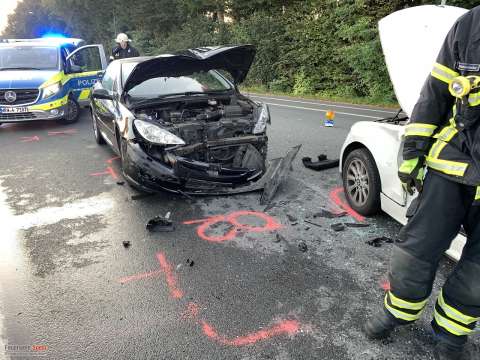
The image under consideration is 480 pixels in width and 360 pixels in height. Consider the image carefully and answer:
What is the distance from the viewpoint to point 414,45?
2.79m

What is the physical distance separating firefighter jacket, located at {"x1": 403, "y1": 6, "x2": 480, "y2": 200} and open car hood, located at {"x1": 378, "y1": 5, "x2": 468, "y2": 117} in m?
0.74

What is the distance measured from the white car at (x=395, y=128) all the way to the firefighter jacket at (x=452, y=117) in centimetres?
79

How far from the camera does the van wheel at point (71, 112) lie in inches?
351

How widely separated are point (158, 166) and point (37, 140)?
16.1ft

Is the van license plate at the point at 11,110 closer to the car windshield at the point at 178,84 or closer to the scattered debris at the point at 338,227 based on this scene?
the car windshield at the point at 178,84

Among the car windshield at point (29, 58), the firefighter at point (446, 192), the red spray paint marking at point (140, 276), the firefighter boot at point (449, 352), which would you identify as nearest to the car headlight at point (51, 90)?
the car windshield at point (29, 58)

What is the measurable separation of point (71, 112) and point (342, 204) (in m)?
7.44

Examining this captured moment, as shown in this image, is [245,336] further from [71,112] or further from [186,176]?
[71,112]

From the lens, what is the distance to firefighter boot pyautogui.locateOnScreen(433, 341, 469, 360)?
2.06 m

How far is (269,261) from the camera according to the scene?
3.15 metres

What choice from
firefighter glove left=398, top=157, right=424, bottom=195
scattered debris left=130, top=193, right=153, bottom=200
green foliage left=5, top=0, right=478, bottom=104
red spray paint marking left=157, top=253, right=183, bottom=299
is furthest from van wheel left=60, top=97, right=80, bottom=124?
green foliage left=5, top=0, right=478, bottom=104

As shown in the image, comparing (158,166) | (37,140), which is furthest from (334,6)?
(158,166)

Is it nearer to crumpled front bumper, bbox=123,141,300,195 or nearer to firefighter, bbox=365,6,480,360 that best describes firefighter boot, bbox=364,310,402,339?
firefighter, bbox=365,6,480,360

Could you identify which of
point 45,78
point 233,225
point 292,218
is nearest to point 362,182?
point 292,218
